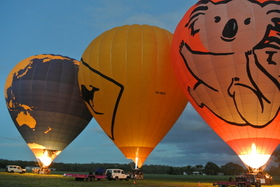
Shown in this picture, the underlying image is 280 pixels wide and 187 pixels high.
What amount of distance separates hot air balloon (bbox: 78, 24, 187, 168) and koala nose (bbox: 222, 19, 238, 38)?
17.9 ft

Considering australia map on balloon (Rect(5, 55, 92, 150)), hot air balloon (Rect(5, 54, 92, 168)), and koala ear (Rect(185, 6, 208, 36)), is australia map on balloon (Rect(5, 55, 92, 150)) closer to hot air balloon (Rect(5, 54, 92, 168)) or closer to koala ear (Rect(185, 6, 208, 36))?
hot air balloon (Rect(5, 54, 92, 168))

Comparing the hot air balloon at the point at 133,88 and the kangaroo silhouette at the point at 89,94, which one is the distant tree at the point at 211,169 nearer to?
the hot air balloon at the point at 133,88

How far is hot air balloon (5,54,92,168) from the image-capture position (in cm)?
2412

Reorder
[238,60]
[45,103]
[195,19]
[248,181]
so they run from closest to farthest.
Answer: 1. [248,181]
2. [238,60]
3. [195,19]
4. [45,103]

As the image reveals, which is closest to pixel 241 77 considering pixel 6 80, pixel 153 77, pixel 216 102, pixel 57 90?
pixel 216 102

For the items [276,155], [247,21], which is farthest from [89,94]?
[276,155]

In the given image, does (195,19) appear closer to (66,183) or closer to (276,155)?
(66,183)

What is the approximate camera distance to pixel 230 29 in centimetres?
1436

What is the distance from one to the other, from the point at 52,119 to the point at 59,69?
4.32 m

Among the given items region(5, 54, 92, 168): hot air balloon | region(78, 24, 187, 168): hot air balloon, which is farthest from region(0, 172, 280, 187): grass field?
region(5, 54, 92, 168): hot air balloon

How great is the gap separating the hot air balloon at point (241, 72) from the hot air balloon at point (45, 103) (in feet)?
42.3

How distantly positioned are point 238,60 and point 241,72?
23.6 inches

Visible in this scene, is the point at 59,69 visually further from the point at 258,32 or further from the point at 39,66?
the point at 258,32

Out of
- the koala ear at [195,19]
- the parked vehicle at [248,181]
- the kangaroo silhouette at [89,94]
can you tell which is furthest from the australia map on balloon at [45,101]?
the parked vehicle at [248,181]
